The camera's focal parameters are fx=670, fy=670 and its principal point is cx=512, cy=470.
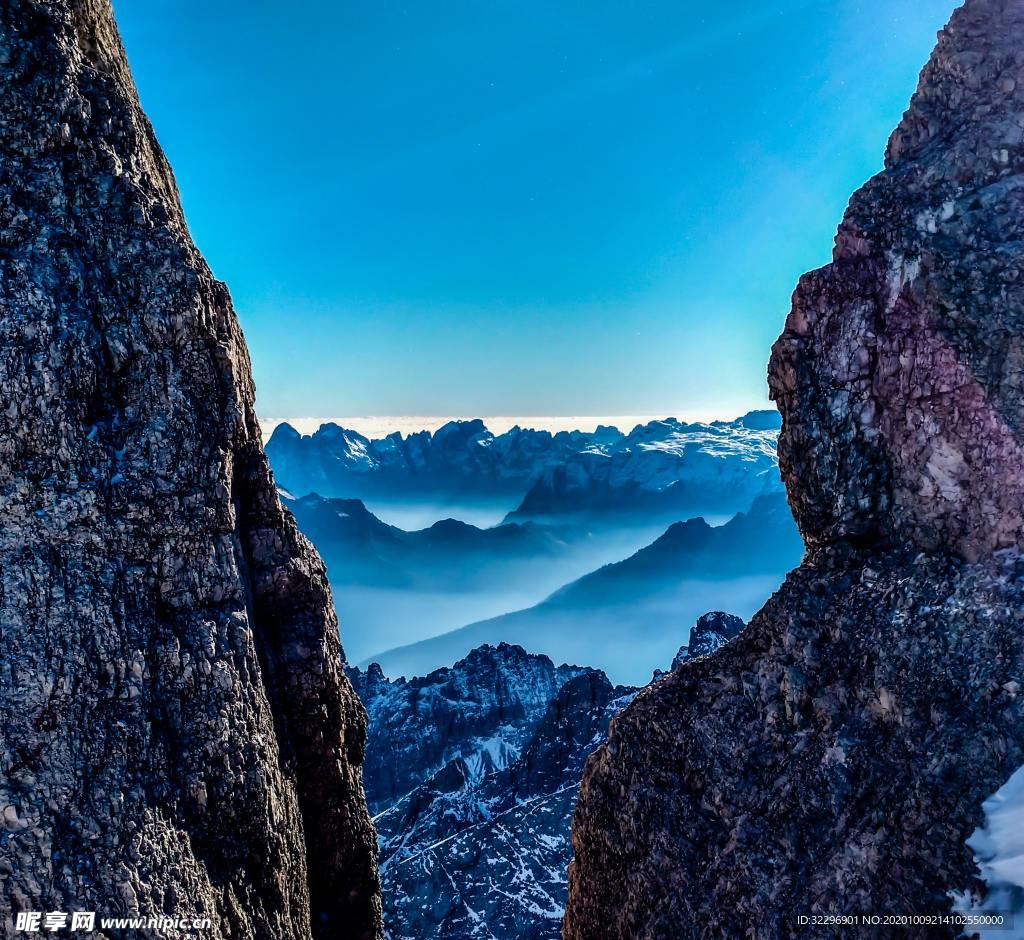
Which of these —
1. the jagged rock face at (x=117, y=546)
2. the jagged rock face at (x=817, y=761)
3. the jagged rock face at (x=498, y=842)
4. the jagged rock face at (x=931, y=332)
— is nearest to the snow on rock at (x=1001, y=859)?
the jagged rock face at (x=817, y=761)

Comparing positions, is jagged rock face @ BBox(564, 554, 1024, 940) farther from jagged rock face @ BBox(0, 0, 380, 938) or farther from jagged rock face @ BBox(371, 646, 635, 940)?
jagged rock face @ BBox(371, 646, 635, 940)

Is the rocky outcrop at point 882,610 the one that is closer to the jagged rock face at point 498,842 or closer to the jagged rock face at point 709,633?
the jagged rock face at point 498,842

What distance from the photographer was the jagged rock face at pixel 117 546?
1684 cm

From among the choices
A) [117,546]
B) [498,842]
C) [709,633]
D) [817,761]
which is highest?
[709,633]

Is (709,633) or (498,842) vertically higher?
(709,633)

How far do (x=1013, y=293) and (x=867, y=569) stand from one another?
9172 mm

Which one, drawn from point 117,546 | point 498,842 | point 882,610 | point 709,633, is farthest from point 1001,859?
point 498,842

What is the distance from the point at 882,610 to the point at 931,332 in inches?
342

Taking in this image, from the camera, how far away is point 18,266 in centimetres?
1844

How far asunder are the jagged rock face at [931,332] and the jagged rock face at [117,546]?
2030 cm

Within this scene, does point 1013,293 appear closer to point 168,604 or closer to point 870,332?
point 870,332

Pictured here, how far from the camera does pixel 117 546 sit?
19016 millimetres

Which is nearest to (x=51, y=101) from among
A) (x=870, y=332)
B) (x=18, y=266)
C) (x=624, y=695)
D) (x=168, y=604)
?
(x=18, y=266)

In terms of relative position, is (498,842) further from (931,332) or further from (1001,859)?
(931,332)
